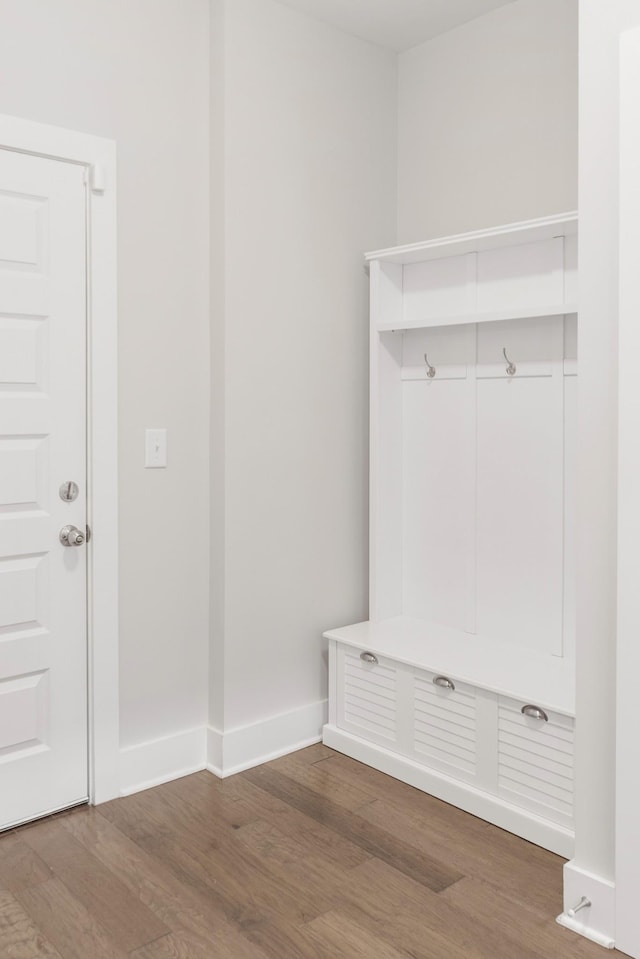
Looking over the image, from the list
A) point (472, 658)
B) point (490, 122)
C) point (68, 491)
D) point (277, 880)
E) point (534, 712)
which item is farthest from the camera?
point (490, 122)

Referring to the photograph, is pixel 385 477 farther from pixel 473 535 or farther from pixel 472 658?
pixel 472 658

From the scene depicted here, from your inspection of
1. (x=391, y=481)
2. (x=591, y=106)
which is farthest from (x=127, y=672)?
(x=591, y=106)

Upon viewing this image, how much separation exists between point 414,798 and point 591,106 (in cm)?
208

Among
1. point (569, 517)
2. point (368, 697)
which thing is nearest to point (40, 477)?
point (368, 697)

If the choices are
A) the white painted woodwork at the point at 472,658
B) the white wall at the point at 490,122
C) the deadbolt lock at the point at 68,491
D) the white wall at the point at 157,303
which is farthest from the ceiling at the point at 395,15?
the white painted woodwork at the point at 472,658

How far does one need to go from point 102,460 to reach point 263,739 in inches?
45.9

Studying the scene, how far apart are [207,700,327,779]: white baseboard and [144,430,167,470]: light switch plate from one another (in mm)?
954

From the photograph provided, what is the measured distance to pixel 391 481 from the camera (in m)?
3.25

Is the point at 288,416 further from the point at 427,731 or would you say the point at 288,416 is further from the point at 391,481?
the point at 427,731

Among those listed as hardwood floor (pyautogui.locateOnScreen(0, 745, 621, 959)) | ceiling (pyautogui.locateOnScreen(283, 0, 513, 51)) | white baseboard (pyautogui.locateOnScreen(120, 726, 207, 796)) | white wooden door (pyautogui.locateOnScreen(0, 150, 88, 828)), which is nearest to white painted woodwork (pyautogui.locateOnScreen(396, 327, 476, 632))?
hardwood floor (pyautogui.locateOnScreen(0, 745, 621, 959))

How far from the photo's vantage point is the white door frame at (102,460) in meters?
2.56

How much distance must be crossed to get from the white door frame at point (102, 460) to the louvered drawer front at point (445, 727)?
0.99 meters

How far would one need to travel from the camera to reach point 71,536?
257cm

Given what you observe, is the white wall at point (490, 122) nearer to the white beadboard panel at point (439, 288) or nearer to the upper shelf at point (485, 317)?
the white beadboard panel at point (439, 288)
